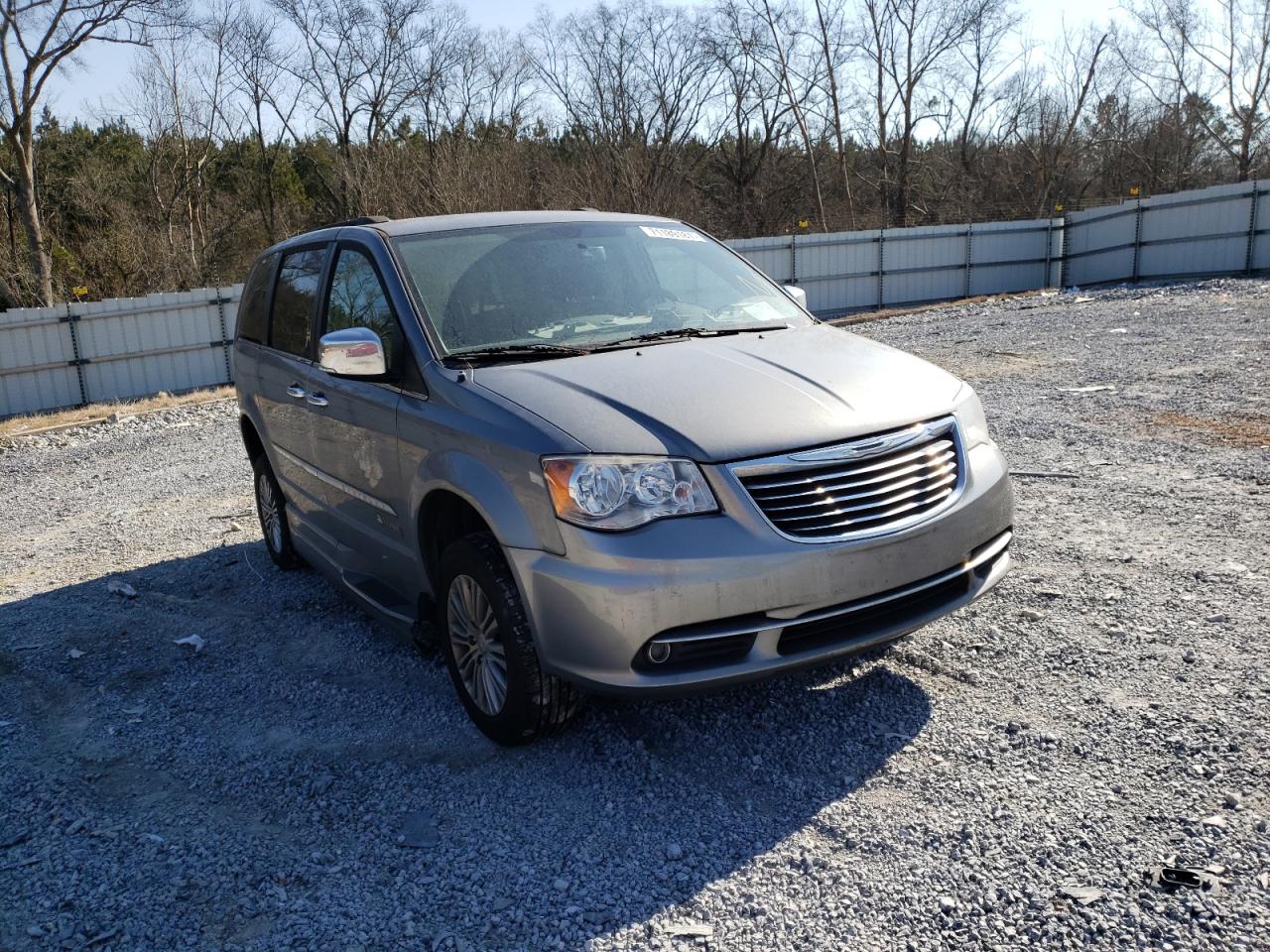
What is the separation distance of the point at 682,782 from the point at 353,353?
209 cm

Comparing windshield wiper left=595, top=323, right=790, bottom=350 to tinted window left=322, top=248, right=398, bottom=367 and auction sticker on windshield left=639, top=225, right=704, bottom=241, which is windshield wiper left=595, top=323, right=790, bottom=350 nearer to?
auction sticker on windshield left=639, top=225, right=704, bottom=241

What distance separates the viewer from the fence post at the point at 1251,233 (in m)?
23.1

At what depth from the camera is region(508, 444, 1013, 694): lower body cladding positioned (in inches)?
123

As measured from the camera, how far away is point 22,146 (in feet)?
90.1

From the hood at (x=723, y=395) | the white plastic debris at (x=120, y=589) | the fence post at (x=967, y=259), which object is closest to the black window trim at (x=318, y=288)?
the hood at (x=723, y=395)

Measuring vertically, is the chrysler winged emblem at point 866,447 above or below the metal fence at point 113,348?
above

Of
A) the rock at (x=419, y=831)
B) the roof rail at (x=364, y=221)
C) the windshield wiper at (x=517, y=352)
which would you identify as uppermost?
the roof rail at (x=364, y=221)

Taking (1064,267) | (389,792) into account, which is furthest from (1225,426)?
(1064,267)

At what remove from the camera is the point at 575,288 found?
4.49 m

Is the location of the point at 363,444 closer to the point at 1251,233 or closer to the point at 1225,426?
the point at 1225,426

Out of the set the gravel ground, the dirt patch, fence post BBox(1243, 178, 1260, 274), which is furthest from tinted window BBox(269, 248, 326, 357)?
fence post BBox(1243, 178, 1260, 274)

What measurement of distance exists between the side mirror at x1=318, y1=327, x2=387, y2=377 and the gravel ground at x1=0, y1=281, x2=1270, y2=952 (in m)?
1.43

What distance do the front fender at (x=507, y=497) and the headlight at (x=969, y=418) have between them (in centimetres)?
158

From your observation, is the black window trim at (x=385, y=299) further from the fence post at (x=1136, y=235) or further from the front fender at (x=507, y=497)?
the fence post at (x=1136, y=235)
